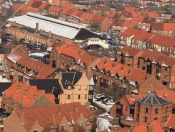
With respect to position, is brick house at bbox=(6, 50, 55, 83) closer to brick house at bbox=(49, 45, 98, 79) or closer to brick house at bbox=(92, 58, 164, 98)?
brick house at bbox=(49, 45, 98, 79)

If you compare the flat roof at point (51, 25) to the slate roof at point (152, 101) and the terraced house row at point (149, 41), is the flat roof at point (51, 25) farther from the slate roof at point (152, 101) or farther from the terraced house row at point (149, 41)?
the slate roof at point (152, 101)

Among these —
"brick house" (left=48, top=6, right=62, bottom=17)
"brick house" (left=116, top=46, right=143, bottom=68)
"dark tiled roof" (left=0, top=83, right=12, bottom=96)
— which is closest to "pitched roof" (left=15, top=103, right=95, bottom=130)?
"dark tiled roof" (left=0, top=83, right=12, bottom=96)

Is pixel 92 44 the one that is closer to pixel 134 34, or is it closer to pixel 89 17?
pixel 134 34

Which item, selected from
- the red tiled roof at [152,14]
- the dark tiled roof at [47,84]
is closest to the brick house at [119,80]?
the dark tiled roof at [47,84]

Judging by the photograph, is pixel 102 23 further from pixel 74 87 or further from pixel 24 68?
pixel 74 87

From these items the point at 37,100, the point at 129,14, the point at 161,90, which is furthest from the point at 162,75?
the point at 129,14

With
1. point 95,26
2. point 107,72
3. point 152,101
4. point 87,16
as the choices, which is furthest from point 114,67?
point 87,16
